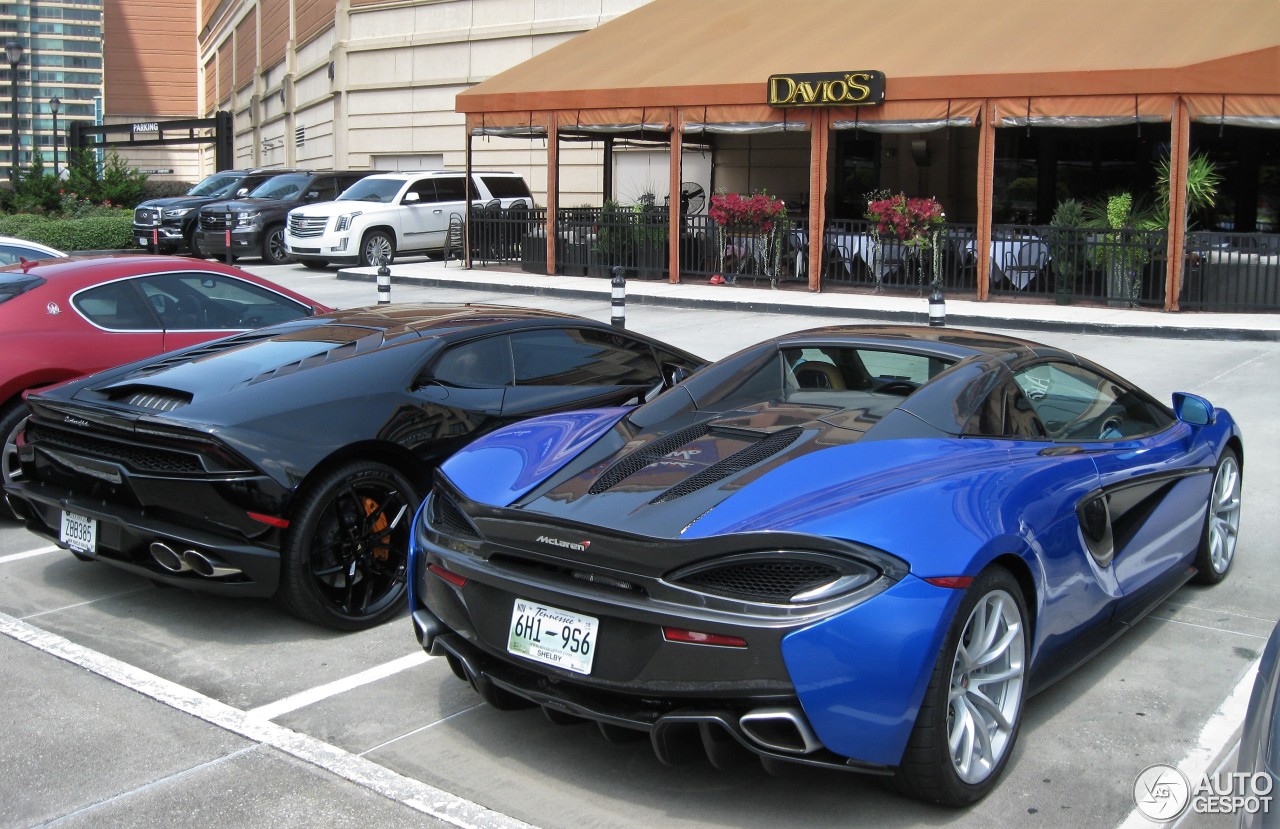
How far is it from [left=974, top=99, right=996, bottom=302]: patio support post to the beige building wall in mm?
15406

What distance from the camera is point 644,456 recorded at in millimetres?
4539

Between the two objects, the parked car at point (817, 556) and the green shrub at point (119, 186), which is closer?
the parked car at point (817, 556)

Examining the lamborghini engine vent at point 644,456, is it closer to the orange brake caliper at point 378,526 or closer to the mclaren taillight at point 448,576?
the mclaren taillight at point 448,576

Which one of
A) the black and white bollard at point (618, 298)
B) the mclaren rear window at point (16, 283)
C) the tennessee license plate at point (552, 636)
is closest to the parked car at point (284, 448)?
the tennessee license plate at point (552, 636)

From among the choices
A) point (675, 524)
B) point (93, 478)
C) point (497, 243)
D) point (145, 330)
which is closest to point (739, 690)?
point (675, 524)

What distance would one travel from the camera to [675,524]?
3877 millimetres

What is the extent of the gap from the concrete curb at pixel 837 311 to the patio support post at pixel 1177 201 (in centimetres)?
176

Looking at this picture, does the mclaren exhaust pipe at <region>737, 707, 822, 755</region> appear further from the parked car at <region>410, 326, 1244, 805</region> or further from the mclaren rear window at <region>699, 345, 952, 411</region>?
the mclaren rear window at <region>699, 345, 952, 411</region>

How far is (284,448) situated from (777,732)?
2633 millimetres

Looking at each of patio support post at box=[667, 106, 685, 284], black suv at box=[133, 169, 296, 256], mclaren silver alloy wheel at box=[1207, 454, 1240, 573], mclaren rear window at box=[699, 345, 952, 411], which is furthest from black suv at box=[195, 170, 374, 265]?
mclaren silver alloy wheel at box=[1207, 454, 1240, 573]

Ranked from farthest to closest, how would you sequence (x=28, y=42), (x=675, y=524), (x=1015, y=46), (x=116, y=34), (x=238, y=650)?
(x=28, y=42), (x=116, y=34), (x=1015, y=46), (x=238, y=650), (x=675, y=524)

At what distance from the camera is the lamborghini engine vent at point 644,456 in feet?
14.2

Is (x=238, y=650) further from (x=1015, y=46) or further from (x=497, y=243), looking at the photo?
(x=497, y=243)

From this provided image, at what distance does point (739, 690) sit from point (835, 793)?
71 cm
